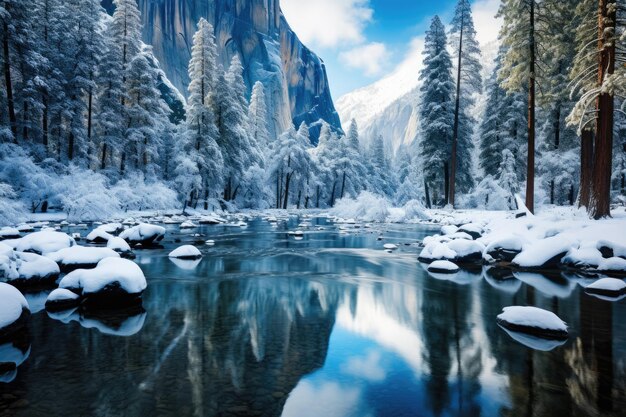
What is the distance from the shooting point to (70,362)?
4.61 m

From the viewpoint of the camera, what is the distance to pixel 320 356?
510 cm

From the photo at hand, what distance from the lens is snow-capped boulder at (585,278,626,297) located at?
323 inches

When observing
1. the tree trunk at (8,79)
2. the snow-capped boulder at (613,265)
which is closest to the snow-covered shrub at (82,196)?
the tree trunk at (8,79)

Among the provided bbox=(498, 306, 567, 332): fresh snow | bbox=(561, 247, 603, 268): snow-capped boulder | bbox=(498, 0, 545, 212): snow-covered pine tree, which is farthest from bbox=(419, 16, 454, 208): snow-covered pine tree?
bbox=(498, 306, 567, 332): fresh snow

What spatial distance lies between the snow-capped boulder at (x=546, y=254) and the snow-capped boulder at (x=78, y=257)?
37.7 feet

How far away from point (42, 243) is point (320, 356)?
986 centimetres

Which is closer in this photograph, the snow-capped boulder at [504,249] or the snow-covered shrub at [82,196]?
the snow-capped boulder at [504,249]

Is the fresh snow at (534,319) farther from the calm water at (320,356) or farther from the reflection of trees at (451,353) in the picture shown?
the reflection of trees at (451,353)

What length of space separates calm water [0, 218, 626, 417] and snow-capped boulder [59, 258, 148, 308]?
17.4 inches

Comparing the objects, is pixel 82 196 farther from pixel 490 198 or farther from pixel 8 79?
pixel 490 198

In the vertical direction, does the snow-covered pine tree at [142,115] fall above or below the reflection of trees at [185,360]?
above

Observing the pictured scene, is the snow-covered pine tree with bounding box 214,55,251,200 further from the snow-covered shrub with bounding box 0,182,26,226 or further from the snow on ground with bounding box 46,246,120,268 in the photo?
the snow on ground with bounding box 46,246,120,268

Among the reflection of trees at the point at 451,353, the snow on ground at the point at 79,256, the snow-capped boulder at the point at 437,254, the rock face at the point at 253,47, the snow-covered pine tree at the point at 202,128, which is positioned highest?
the rock face at the point at 253,47

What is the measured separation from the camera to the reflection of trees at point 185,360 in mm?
3715
